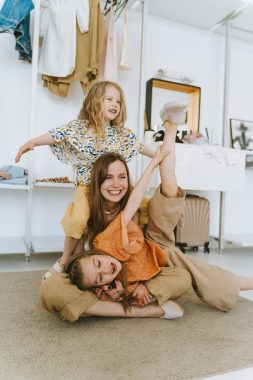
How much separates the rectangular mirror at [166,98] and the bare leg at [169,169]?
4.10 feet

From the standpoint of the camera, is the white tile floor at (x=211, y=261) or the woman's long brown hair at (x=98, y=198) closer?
the woman's long brown hair at (x=98, y=198)

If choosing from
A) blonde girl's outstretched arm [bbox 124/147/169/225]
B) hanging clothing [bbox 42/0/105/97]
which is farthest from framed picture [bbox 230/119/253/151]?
blonde girl's outstretched arm [bbox 124/147/169/225]

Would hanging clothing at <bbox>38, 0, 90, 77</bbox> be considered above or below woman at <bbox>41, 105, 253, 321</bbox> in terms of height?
above

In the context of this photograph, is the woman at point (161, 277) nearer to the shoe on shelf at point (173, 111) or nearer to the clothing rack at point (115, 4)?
the shoe on shelf at point (173, 111)

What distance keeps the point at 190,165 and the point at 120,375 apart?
5.53 feet

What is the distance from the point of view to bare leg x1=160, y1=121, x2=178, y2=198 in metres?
1.28

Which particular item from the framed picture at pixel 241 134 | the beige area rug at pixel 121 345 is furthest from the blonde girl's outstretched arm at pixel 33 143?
the framed picture at pixel 241 134

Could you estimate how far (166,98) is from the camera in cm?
282

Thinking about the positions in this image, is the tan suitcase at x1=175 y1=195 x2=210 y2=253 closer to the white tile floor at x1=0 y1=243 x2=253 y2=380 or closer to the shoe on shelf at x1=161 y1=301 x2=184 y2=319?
the white tile floor at x1=0 y1=243 x2=253 y2=380

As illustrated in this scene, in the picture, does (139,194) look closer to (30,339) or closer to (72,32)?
(30,339)

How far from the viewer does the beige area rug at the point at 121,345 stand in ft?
2.66

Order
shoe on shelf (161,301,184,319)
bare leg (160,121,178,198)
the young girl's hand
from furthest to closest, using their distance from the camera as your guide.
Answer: the young girl's hand < bare leg (160,121,178,198) < shoe on shelf (161,301,184,319)

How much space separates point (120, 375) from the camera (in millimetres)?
790

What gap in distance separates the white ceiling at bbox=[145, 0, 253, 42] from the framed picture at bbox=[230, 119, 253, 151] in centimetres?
81
